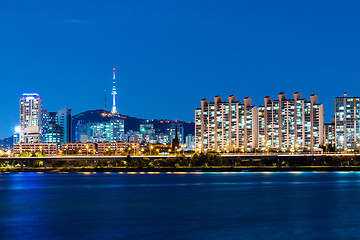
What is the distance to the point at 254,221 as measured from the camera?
1791 inches

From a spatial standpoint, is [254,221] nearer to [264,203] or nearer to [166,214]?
[166,214]

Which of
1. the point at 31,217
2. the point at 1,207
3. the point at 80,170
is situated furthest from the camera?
the point at 80,170

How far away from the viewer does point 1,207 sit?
5700 centimetres

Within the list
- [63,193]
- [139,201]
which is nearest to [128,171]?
[63,193]

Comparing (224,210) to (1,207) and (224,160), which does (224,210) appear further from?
(224,160)

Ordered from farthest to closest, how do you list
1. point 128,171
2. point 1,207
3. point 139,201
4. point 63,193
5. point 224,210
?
point 128,171, point 63,193, point 139,201, point 1,207, point 224,210

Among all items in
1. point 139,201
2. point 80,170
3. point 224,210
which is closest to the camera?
point 224,210

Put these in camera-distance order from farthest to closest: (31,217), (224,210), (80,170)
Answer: (80,170) → (224,210) → (31,217)

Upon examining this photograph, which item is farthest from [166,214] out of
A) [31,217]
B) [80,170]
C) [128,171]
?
[80,170]

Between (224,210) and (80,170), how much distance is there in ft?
388

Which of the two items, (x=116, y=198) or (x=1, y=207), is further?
(x=116, y=198)

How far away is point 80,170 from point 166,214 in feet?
394

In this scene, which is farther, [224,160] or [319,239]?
[224,160]

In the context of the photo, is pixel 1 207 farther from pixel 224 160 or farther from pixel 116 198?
pixel 224 160
